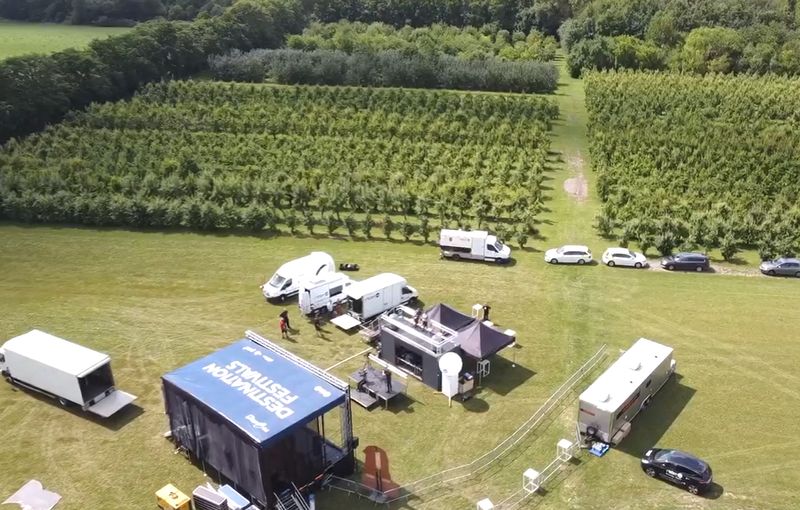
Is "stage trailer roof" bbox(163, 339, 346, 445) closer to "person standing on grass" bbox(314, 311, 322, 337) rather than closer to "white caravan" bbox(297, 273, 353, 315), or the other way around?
"person standing on grass" bbox(314, 311, 322, 337)

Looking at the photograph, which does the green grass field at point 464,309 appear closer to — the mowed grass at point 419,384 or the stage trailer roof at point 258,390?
the mowed grass at point 419,384

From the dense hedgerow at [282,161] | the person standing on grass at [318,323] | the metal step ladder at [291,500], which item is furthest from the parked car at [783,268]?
the metal step ladder at [291,500]

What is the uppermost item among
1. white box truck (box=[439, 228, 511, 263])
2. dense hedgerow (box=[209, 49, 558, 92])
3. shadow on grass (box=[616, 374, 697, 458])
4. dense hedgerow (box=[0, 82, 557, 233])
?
dense hedgerow (box=[209, 49, 558, 92])

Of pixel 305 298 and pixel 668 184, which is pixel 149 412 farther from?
pixel 668 184

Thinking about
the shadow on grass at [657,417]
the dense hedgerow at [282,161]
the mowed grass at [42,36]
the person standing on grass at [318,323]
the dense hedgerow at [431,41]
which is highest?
the mowed grass at [42,36]

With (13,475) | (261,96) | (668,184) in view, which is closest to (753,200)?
(668,184)

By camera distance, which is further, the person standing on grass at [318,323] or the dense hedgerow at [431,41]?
the dense hedgerow at [431,41]

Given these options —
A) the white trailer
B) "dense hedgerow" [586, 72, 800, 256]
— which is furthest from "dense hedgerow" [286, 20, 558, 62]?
the white trailer
